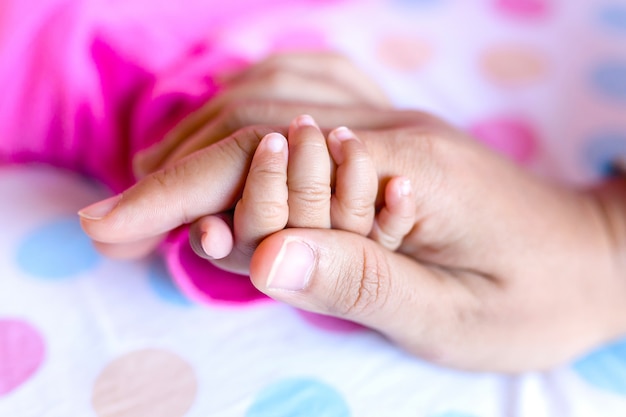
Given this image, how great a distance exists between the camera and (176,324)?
65 cm

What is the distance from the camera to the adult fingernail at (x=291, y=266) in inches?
20.3

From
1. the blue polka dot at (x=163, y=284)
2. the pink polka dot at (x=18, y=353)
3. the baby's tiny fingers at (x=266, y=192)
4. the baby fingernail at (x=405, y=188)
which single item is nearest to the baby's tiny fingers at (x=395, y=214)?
the baby fingernail at (x=405, y=188)

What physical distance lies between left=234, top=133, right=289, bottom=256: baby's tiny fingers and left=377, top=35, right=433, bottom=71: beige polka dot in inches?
20.8

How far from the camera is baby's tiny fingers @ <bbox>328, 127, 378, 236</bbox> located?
54 centimetres

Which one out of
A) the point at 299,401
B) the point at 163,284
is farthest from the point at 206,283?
the point at 299,401

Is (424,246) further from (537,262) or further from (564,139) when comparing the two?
(564,139)

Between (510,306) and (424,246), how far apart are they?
0.37 ft

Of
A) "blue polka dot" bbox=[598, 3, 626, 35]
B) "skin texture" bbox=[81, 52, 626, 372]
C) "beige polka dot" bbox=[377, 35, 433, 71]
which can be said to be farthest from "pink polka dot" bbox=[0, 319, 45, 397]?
"blue polka dot" bbox=[598, 3, 626, 35]

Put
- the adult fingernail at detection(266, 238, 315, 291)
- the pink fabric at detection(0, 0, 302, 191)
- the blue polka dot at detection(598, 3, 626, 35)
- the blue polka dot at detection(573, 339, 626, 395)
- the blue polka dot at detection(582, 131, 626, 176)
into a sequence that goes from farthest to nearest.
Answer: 1. the blue polka dot at detection(598, 3, 626, 35)
2. the blue polka dot at detection(582, 131, 626, 176)
3. the pink fabric at detection(0, 0, 302, 191)
4. the blue polka dot at detection(573, 339, 626, 395)
5. the adult fingernail at detection(266, 238, 315, 291)

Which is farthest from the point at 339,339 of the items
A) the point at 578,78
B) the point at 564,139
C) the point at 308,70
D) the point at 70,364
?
the point at 578,78

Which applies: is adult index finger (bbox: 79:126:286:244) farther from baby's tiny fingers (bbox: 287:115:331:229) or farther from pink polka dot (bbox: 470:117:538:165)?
pink polka dot (bbox: 470:117:538:165)

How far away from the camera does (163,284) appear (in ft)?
2.26

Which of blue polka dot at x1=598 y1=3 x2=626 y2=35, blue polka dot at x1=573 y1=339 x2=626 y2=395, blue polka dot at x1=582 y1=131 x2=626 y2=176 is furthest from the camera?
blue polka dot at x1=598 y1=3 x2=626 y2=35

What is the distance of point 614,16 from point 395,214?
0.77 metres
